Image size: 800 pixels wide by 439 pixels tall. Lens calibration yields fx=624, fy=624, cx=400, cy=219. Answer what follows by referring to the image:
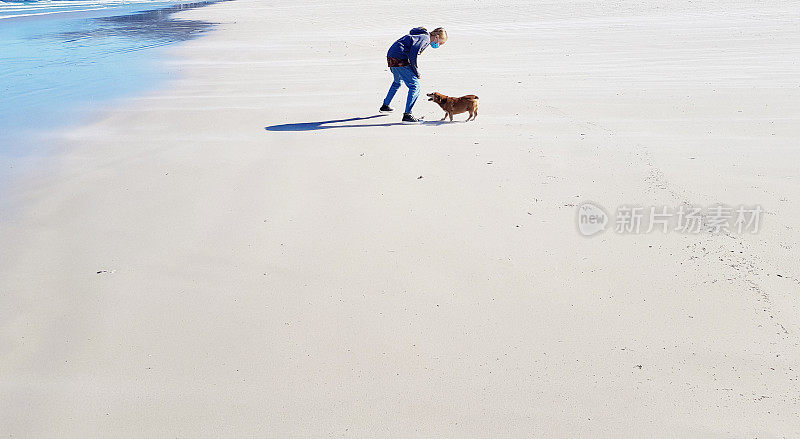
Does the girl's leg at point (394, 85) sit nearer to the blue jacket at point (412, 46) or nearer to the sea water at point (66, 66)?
the blue jacket at point (412, 46)

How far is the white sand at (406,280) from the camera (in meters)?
2.86

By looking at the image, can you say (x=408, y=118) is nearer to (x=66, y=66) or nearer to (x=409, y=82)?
(x=409, y=82)

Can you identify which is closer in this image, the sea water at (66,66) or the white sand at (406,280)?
the white sand at (406,280)

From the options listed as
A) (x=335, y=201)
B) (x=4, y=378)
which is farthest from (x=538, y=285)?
(x=4, y=378)

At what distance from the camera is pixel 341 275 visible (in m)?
3.93

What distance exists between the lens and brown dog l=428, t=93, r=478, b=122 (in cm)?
714

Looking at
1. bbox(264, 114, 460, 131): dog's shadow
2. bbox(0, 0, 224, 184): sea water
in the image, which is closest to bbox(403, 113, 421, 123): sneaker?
bbox(264, 114, 460, 131): dog's shadow

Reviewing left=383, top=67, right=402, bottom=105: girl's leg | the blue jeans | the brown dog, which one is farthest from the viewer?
left=383, top=67, right=402, bottom=105: girl's leg

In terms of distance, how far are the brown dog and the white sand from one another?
7.8 inches

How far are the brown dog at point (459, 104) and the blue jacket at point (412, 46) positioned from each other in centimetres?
50

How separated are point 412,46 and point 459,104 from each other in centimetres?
91

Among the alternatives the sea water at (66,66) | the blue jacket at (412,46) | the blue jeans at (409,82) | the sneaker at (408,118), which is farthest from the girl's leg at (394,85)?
the sea water at (66,66)

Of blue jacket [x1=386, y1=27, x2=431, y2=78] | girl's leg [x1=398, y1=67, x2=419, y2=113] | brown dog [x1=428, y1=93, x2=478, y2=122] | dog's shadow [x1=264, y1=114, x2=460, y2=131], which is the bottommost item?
dog's shadow [x1=264, y1=114, x2=460, y2=131]

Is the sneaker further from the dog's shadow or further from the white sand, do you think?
the white sand
